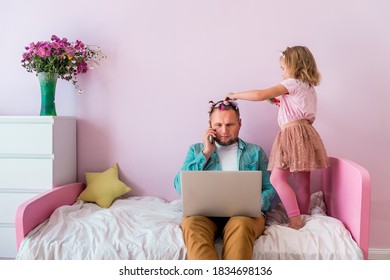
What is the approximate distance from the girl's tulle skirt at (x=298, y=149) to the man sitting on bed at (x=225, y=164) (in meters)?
0.15

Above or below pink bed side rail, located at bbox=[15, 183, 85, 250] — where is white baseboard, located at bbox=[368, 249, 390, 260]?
below

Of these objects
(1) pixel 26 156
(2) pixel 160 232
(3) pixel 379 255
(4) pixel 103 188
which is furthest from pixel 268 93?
(1) pixel 26 156

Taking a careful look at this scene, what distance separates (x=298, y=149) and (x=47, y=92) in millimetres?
1445

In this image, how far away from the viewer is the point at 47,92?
2.28 metres

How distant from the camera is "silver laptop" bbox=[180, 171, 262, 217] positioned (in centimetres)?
167

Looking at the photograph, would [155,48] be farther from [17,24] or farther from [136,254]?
[136,254]

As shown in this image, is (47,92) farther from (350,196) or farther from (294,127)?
(350,196)

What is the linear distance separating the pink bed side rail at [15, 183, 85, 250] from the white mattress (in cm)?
4

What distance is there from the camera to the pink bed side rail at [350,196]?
1.65 meters

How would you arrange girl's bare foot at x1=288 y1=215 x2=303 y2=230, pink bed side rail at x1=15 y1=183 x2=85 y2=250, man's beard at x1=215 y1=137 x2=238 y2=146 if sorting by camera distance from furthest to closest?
man's beard at x1=215 y1=137 x2=238 y2=146
girl's bare foot at x1=288 y1=215 x2=303 y2=230
pink bed side rail at x1=15 y1=183 x2=85 y2=250

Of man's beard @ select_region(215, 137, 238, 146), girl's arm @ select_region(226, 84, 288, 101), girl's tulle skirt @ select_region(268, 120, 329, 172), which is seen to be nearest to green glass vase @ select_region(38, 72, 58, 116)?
man's beard @ select_region(215, 137, 238, 146)

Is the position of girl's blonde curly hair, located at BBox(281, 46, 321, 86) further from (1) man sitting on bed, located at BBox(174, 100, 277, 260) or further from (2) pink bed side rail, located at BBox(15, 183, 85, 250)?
(2) pink bed side rail, located at BBox(15, 183, 85, 250)

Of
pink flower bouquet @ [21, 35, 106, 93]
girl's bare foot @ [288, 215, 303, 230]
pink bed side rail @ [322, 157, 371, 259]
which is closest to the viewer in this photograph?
pink bed side rail @ [322, 157, 371, 259]
